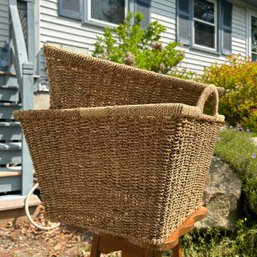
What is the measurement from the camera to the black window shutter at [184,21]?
8023mm

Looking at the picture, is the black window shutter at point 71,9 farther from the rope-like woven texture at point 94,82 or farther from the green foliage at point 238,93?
the rope-like woven texture at point 94,82

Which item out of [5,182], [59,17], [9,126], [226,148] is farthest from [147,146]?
[59,17]

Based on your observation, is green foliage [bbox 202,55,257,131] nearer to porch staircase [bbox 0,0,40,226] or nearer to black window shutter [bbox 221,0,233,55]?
Answer: porch staircase [bbox 0,0,40,226]

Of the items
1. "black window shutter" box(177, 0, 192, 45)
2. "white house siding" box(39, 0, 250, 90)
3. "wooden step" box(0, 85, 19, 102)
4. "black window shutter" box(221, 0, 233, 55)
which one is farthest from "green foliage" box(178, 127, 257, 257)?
"black window shutter" box(221, 0, 233, 55)

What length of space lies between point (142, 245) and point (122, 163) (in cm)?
30

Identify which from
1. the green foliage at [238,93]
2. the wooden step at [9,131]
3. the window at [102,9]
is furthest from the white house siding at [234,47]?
the wooden step at [9,131]

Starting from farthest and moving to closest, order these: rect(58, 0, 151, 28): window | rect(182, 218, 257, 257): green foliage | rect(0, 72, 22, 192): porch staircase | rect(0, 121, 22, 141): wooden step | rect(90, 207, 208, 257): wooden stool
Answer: rect(58, 0, 151, 28): window, rect(0, 121, 22, 141): wooden step, rect(0, 72, 22, 192): porch staircase, rect(182, 218, 257, 257): green foliage, rect(90, 207, 208, 257): wooden stool

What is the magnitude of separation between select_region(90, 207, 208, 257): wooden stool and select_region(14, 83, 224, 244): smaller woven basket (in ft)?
0.10

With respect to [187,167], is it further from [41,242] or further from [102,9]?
[102,9]

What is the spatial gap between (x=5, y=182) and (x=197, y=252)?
1.80 meters

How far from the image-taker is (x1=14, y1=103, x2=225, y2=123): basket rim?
1.13 metres

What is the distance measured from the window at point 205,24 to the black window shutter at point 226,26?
195 millimetres

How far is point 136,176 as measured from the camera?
1.25 meters

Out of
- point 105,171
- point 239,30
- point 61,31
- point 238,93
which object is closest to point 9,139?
point 61,31
